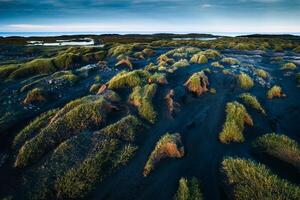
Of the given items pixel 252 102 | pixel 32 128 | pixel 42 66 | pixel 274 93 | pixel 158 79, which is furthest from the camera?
pixel 42 66

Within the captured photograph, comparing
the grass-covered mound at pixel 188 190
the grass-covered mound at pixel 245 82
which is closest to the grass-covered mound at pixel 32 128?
the grass-covered mound at pixel 188 190

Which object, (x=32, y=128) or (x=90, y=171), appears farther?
(x=32, y=128)

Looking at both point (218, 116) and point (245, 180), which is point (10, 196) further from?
point (218, 116)

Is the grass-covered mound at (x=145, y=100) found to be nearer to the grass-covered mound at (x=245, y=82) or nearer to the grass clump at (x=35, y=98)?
the grass clump at (x=35, y=98)

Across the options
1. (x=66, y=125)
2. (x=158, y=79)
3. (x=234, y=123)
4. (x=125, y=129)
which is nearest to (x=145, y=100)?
(x=125, y=129)

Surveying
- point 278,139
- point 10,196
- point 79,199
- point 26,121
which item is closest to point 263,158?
point 278,139

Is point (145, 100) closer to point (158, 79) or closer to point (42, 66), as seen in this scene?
point (158, 79)
